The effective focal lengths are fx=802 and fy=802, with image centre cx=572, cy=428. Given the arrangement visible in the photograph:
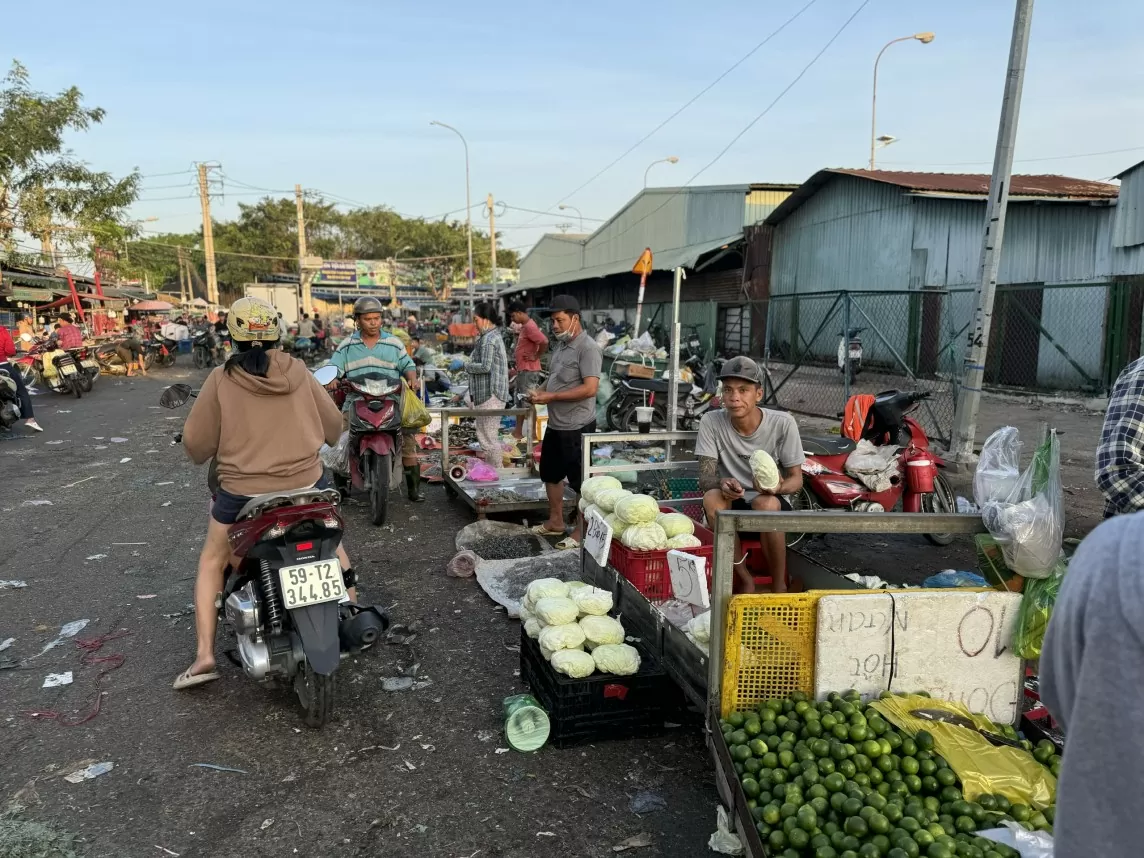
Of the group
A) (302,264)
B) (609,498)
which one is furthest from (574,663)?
(302,264)

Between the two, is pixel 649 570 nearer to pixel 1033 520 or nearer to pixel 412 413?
pixel 1033 520

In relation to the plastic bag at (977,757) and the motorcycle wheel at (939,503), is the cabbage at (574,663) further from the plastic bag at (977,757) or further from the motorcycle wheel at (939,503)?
the motorcycle wheel at (939,503)

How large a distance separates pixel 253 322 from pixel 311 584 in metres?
1.24

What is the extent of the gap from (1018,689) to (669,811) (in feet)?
4.72

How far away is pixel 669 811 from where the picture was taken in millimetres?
3061

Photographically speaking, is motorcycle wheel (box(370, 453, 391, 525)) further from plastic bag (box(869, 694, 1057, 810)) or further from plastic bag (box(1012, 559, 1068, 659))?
plastic bag (box(1012, 559, 1068, 659))

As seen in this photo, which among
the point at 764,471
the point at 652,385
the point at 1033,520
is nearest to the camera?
the point at 1033,520

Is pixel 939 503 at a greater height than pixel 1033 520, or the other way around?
pixel 1033 520

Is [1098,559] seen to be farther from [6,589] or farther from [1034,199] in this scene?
[1034,199]

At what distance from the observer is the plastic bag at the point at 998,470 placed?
124 inches

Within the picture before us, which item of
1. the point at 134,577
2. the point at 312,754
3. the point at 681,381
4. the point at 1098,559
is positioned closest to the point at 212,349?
the point at 681,381

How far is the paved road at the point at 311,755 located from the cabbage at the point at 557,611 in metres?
0.53

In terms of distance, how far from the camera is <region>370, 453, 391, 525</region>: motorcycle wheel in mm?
6953

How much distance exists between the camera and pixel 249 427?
373 centimetres
